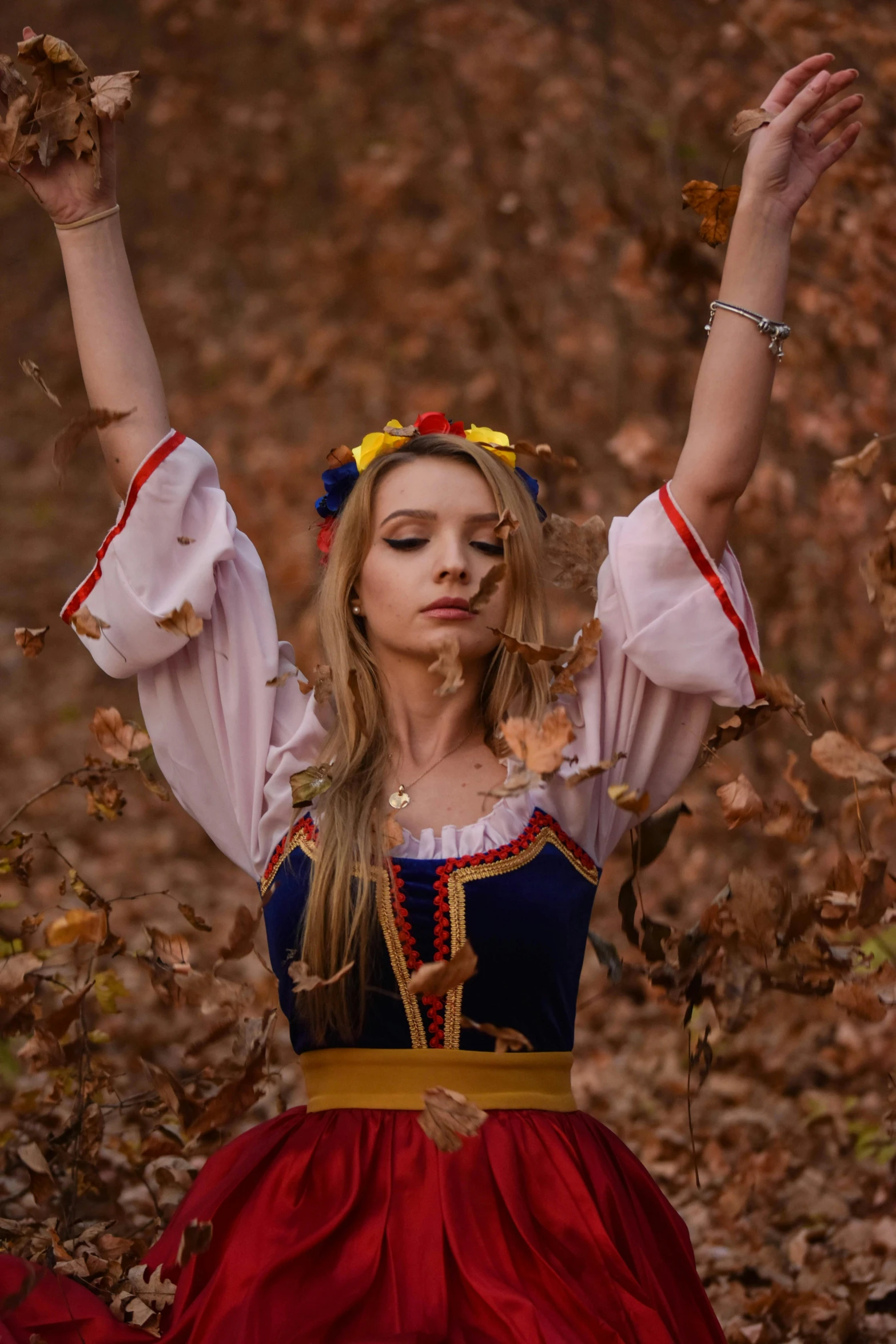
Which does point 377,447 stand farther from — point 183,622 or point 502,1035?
point 502,1035

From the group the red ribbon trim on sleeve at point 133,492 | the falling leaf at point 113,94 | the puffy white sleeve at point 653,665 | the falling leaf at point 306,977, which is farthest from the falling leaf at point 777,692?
the falling leaf at point 113,94

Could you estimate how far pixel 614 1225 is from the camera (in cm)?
145

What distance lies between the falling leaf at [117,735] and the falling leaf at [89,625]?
0.54ft

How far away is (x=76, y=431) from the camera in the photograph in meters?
1.51

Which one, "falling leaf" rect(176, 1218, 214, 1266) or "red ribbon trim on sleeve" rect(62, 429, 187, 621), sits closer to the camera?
"falling leaf" rect(176, 1218, 214, 1266)

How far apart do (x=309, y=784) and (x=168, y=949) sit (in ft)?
0.91

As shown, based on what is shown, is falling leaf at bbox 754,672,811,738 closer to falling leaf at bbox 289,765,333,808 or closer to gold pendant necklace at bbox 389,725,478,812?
gold pendant necklace at bbox 389,725,478,812

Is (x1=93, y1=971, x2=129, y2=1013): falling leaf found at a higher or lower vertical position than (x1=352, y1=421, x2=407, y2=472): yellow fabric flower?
lower

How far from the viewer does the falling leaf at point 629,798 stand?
1.45 m

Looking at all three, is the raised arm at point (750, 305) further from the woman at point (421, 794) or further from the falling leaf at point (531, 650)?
the falling leaf at point (531, 650)

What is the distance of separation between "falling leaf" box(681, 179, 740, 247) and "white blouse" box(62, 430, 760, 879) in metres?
0.32

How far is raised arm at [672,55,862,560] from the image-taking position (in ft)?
4.87

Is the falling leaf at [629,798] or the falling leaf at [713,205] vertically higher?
the falling leaf at [713,205]

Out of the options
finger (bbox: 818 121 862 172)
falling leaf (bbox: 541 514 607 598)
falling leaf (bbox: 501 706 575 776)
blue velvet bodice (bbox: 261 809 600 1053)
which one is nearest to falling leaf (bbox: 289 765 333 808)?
blue velvet bodice (bbox: 261 809 600 1053)
